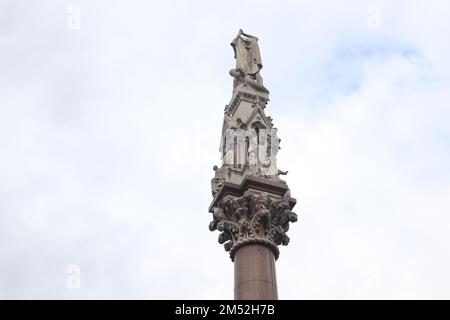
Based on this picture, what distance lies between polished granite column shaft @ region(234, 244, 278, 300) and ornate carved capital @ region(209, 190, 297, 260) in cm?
17

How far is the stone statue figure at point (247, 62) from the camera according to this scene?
20875 millimetres

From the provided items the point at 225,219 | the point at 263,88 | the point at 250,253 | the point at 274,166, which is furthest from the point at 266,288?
the point at 263,88

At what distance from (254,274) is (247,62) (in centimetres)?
730

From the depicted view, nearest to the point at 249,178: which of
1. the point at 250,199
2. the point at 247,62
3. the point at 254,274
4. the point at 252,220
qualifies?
the point at 250,199

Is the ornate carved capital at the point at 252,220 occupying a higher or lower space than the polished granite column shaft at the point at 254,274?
higher

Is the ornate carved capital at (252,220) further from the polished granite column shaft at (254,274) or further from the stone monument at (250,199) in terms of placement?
the polished granite column shaft at (254,274)

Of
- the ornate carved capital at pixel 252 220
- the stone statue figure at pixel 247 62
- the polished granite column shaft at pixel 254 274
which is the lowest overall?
the polished granite column shaft at pixel 254 274

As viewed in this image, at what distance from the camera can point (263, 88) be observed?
20.8m

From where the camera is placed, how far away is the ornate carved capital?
54.7 feet

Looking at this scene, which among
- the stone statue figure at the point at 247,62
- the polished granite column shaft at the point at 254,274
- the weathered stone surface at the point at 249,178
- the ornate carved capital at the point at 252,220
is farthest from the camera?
the stone statue figure at the point at 247,62

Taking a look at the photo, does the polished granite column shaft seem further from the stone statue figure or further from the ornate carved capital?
the stone statue figure

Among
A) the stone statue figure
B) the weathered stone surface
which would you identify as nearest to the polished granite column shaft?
the weathered stone surface

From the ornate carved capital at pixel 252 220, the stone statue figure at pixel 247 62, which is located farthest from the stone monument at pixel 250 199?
the stone statue figure at pixel 247 62
